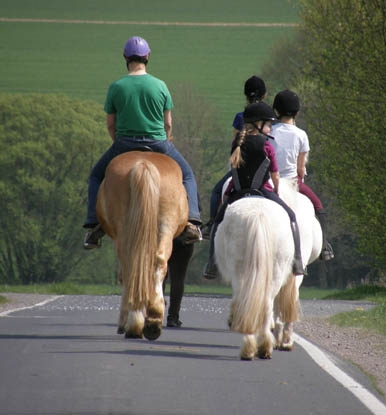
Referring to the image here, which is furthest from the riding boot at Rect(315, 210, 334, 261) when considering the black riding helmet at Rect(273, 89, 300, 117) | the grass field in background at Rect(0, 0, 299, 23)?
the grass field in background at Rect(0, 0, 299, 23)

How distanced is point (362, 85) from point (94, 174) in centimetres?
1754

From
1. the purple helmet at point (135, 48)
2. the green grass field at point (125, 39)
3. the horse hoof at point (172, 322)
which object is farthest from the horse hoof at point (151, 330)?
the green grass field at point (125, 39)

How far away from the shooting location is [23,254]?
72875 millimetres

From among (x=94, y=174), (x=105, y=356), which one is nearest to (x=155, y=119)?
(x=94, y=174)

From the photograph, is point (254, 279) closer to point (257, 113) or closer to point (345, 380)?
point (345, 380)

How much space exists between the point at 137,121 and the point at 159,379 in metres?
4.05

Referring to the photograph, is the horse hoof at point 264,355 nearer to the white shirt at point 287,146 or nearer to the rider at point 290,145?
the rider at point 290,145

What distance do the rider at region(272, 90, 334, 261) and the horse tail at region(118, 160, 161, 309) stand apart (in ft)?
5.47

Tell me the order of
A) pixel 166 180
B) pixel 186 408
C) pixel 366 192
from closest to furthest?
pixel 186 408 < pixel 166 180 < pixel 366 192

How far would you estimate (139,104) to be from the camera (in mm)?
12961

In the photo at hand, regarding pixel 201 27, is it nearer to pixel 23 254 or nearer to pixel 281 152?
pixel 23 254

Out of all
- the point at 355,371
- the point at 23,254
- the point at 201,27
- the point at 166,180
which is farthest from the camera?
the point at 201,27

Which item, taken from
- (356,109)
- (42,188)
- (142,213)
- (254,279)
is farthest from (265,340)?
(42,188)

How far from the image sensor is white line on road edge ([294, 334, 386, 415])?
8.48 m
